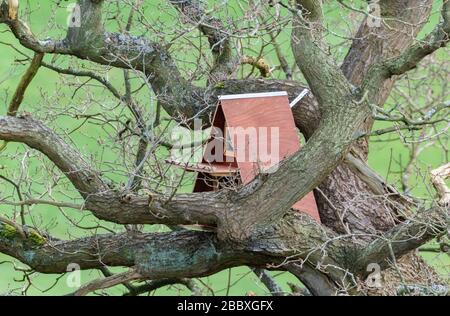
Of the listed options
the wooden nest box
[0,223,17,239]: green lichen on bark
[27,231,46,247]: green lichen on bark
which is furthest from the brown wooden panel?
[0,223,17,239]: green lichen on bark

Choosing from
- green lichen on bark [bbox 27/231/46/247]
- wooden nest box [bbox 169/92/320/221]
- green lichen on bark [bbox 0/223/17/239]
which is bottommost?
green lichen on bark [bbox 27/231/46/247]

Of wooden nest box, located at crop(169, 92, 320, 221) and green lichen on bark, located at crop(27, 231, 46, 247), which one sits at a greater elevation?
wooden nest box, located at crop(169, 92, 320, 221)

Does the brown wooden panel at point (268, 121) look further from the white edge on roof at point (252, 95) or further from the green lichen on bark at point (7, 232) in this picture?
the green lichen on bark at point (7, 232)

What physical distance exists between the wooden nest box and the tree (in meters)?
0.22

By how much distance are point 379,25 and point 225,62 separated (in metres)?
1.43

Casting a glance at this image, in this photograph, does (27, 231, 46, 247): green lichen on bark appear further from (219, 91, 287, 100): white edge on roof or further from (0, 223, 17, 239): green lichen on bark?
(219, 91, 287, 100): white edge on roof

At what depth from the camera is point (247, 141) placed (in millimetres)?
7516

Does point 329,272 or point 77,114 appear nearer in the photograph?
point 329,272

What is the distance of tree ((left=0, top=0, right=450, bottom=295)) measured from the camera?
7.13m

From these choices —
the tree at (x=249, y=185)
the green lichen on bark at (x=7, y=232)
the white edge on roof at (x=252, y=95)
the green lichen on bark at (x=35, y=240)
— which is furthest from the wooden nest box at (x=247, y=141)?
the green lichen on bark at (x=7, y=232)

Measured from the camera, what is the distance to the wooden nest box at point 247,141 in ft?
24.4

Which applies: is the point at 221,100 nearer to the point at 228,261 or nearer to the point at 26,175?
the point at 228,261
